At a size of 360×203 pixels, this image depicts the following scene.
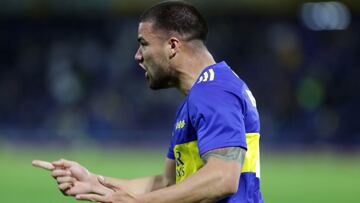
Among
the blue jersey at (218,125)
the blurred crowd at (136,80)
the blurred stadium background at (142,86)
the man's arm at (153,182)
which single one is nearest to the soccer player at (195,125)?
the blue jersey at (218,125)

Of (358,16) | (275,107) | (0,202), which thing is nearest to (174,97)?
(275,107)

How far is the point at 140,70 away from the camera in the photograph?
30.6 metres

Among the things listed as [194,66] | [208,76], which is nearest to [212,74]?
[208,76]

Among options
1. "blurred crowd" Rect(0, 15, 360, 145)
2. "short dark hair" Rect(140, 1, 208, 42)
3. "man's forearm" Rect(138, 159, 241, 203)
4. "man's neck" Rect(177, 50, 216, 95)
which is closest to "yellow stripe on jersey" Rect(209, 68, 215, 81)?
"man's neck" Rect(177, 50, 216, 95)

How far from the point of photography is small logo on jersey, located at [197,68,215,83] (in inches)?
185

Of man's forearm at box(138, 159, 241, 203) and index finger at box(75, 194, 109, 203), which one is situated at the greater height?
index finger at box(75, 194, 109, 203)

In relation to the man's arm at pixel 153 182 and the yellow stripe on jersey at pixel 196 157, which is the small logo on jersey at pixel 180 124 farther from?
the man's arm at pixel 153 182

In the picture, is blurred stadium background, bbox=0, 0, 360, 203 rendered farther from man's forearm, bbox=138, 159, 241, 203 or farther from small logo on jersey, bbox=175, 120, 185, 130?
man's forearm, bbox=138, 159, 241, 203

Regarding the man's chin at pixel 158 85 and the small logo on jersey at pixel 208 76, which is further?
the man's chin at pixel 158 85

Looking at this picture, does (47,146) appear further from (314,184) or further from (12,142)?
(314,184)

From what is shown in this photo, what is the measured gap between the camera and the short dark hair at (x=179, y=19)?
488 cm

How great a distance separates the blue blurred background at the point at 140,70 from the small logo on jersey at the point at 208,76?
19.9 m

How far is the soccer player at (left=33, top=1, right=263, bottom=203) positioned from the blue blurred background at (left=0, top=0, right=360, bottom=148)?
1977 cm

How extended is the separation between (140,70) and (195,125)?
26.1 metres
